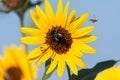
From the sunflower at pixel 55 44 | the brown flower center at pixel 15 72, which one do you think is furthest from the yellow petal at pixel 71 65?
the brown flower center at pixel 15 72

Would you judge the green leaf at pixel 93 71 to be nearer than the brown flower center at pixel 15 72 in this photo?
Yes

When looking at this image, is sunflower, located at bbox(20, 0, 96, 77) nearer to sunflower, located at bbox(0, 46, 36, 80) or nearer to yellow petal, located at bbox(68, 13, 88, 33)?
yellow petal, located at bbox(68, 13, 88, 33)

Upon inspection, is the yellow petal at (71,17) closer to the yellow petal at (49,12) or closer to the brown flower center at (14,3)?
the yellow petal at (49,12)

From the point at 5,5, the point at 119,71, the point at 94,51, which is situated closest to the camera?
the point at 94,51

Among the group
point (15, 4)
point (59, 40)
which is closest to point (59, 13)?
point (59, 40)

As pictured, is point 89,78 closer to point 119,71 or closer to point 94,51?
point 94,51

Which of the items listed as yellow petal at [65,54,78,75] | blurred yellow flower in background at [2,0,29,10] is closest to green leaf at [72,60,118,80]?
yellow petal at [65,54,78,75]

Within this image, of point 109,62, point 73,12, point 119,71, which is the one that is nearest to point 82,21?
point 73,12
